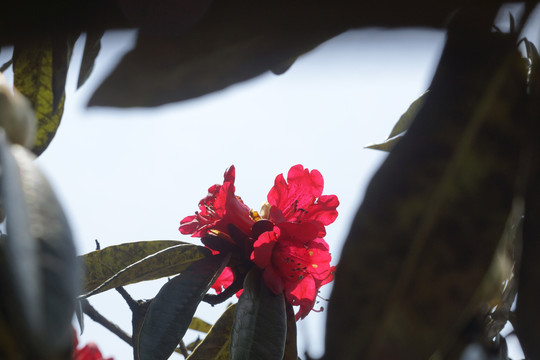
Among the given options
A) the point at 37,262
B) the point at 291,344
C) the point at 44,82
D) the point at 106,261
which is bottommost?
the point at 291,344

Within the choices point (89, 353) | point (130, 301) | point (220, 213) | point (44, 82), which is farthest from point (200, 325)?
point (44, 82)

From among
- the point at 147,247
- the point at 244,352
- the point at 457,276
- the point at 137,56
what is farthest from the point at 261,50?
the point at 147,247

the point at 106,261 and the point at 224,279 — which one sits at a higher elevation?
the point at 106,261

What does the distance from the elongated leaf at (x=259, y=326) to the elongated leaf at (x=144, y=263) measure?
13 centimetres

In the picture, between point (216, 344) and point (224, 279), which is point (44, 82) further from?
point (224, 279)

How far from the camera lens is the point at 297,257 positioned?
3.88ft

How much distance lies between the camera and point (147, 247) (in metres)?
1.06

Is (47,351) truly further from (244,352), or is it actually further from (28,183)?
(244,352)

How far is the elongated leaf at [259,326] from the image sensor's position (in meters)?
0.83

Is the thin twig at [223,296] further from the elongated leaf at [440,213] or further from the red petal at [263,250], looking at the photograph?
the elongated leaf at [440,213]

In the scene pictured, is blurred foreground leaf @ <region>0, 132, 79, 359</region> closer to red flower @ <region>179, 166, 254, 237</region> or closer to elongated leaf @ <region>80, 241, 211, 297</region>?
elongated leaf @ <region>80, 241, 211, 297</region>

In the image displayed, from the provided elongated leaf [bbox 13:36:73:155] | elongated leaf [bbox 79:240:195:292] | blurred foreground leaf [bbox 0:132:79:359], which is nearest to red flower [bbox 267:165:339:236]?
elongated leaf [bbox 79:240:195:292]

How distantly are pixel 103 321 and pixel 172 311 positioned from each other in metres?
0.30

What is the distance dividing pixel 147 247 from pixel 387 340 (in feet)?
2.56
